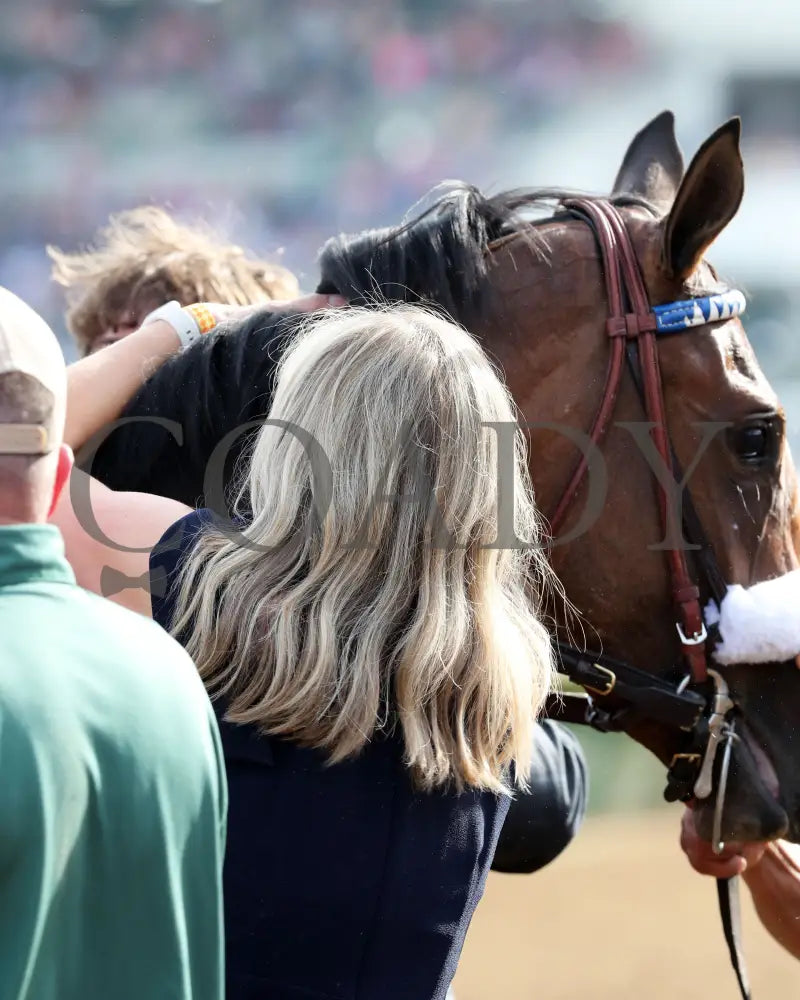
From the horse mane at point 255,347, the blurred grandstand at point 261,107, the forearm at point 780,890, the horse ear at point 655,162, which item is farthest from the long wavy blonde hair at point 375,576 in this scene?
the blurred grandstand at point 261,107

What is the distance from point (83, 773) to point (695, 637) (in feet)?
4.43

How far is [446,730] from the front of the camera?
1445 mm

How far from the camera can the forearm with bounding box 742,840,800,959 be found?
8.49 ft

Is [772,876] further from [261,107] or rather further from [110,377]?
[261,107]

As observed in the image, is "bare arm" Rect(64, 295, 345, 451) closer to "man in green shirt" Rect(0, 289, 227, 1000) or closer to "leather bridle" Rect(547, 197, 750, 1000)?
"leather bridle" Rect(547, 197, 750, 1000)

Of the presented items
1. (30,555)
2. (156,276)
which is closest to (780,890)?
(156,276)

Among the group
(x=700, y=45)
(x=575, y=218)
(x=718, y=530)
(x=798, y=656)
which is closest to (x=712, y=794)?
(x=798, y=656)

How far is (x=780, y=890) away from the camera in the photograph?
103 inches

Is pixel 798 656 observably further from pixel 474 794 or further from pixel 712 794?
pixel 474 794

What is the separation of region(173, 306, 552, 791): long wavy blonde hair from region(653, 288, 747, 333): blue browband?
63cm

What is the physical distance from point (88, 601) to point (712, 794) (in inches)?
56.9

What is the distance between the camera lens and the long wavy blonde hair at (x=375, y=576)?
4.61 ft

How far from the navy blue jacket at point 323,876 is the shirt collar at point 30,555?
359mm

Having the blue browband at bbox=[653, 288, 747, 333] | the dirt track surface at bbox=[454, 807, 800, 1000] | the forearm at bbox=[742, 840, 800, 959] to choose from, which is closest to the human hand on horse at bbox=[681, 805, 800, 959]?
the forearm at bbox=[742, 840, 800, 959]
